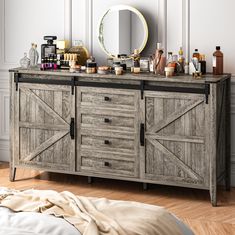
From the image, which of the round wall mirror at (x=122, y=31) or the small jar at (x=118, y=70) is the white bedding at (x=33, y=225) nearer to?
the small jar at (x=118, y=70)

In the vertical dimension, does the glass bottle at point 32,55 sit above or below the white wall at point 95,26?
below

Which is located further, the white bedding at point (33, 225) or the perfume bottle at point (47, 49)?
the perfume bottle at point (47, 49)

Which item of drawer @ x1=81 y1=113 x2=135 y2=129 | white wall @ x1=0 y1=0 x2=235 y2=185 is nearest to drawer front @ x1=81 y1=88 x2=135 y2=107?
drawer @ x1=81 y1=113 x2=135 y2=129

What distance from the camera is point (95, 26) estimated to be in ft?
19.2

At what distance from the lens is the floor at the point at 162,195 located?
471 cm

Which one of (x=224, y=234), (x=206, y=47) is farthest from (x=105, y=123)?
(x=224, y=234)

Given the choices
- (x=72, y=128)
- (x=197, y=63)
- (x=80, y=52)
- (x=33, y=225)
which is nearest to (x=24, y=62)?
(x=80, y=52)

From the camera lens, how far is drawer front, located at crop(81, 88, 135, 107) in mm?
5305

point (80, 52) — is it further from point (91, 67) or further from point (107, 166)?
point (107, 166)

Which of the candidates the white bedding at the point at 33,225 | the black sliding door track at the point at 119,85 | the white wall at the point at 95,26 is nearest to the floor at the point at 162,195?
the white wall at the point at 95,26

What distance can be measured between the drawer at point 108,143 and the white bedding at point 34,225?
7.48 feet

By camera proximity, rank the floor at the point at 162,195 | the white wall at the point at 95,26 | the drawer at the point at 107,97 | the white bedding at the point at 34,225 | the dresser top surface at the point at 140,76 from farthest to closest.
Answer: the white wall at the point at 95,26
the drawer at the point at 107,97
the dresser top surface at the point at 140,76
the floor at the point at 162,195
the white bedding at the point at 34,225

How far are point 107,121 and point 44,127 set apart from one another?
577mm

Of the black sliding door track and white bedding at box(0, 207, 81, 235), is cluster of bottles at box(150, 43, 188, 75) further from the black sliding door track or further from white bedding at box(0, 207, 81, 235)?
white bedding at box(0, 207, 81, 235)
